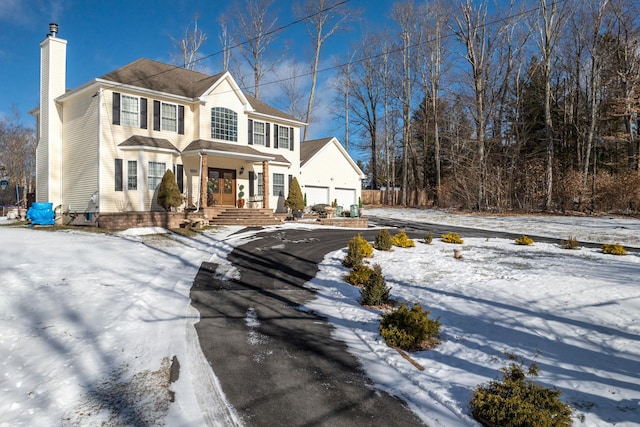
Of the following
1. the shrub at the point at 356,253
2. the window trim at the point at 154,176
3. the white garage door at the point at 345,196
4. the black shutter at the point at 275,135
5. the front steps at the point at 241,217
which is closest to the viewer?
Answer: the shrub at the point at 356,253

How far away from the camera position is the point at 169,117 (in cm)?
1727

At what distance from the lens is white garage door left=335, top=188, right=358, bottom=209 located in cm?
2602

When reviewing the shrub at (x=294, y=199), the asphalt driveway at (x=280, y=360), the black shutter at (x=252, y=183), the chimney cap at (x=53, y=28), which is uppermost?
the chimney cap at (x=53, y=28)

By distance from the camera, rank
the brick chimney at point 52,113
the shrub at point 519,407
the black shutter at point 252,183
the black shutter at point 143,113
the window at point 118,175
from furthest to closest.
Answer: the black shutter at point 252,183 → the brick chimney at point 52,113 → the black shutter at point 143,113 → the window at point 118,175 → the shrub at point 519,407

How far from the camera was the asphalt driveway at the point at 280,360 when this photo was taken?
322cm

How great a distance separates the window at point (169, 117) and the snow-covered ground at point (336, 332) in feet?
28.4

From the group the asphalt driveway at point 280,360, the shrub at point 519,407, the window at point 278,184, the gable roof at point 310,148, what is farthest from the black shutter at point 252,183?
the shrub at point 519,407

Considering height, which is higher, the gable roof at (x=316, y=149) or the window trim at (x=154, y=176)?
the gable roof at (x=316, y=149)

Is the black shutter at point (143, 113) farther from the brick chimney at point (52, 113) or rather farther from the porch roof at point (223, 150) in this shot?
the brick chimney at point (52, 113)

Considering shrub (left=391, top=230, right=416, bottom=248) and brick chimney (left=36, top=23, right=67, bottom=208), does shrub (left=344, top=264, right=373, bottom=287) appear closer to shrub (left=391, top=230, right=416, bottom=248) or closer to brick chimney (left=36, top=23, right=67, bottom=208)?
shrub (left=391, top=230, right=416, bottom=248)

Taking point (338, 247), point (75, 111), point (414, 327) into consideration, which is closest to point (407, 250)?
point (338, 247)

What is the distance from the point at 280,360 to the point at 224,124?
650 inches

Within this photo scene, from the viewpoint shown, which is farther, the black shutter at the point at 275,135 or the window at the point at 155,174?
the black shutter at the point at 275,135

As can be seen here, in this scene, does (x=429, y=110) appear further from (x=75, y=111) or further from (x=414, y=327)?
(x=414, y=327)
